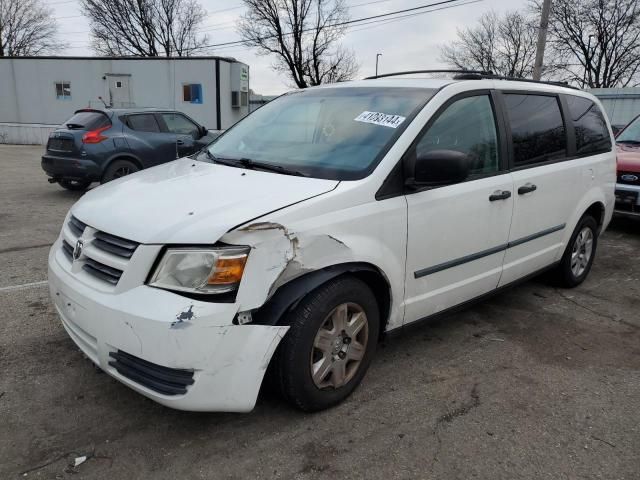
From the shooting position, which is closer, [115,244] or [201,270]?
[201,270]

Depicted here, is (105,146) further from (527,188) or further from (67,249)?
(527,188)

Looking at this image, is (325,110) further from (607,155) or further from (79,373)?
(607,155)

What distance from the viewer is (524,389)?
9.89 feet

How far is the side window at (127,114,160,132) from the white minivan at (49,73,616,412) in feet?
20.2

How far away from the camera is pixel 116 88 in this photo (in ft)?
69.4

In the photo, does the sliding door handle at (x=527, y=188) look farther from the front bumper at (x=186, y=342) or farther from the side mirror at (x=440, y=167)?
the front bumper at (x=186, y=342)

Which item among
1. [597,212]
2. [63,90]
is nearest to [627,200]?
[597,212]

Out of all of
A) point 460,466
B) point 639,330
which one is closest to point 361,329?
point 460,466

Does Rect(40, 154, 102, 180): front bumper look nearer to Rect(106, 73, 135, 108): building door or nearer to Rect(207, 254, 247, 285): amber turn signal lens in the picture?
Rect(207, 254, 247, 285): amber turn signal lens

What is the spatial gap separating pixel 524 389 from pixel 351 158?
170 cm

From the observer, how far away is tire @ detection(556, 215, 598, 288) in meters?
4.48

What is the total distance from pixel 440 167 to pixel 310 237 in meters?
0.84

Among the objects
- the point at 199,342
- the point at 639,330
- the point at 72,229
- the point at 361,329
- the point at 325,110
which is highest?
the point at 325,110

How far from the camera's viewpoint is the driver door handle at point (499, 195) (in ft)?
10.8
